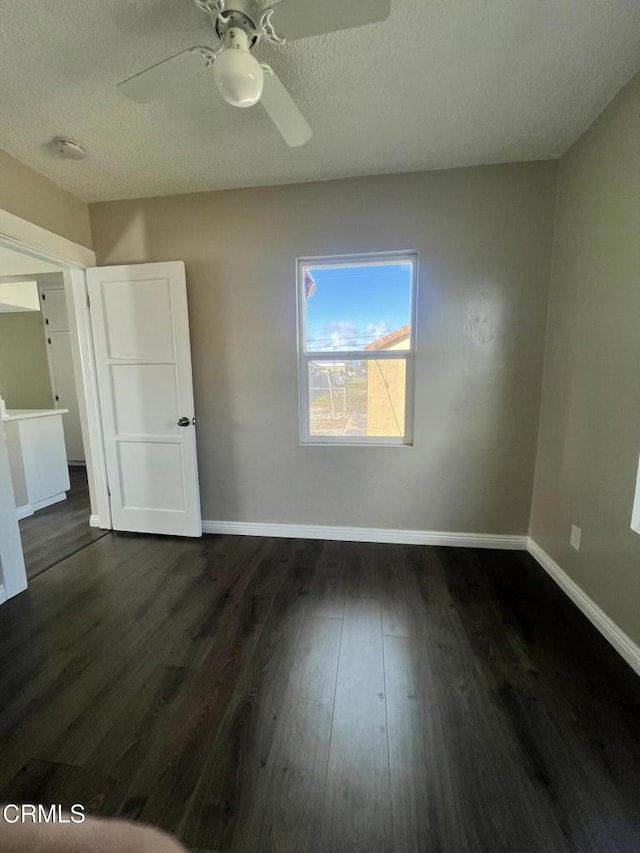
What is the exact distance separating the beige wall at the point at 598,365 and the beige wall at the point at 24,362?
6.07 meters

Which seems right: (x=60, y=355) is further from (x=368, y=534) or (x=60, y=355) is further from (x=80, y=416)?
(x=368, y=534)

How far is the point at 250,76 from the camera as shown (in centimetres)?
104

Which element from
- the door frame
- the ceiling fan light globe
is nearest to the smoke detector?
the door frame

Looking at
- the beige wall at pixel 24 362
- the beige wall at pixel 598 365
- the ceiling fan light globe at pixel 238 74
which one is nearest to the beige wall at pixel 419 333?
the beige wall at pixel 598 365

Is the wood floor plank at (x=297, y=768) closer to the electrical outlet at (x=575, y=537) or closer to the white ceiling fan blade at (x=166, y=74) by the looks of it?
the electrical outlet at (x=575, y=537)

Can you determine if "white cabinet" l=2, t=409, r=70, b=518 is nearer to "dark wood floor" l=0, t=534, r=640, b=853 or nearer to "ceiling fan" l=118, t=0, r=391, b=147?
"dark wood floor" l=0, t=534, r=640, b=853

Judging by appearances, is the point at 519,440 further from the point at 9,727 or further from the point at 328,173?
the point at 9,727

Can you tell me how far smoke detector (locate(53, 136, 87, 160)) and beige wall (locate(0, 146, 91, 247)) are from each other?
32 cm

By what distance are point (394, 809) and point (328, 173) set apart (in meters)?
3.08

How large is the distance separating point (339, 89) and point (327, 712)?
2.68m

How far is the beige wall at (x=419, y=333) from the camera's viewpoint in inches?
86.8

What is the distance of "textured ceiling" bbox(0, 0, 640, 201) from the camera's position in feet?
4.08

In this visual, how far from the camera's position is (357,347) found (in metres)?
2.46

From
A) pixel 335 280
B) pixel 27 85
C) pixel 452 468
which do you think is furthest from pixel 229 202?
pixel 452 468
